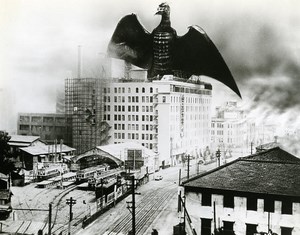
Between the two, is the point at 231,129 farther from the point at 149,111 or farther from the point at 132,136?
the point at 132,136

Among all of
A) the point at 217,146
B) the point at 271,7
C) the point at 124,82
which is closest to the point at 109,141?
the point at 124,82

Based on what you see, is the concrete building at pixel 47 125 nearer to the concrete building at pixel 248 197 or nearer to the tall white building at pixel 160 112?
the tall white building at pixel 160 112

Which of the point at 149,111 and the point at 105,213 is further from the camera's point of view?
the point at 149,111

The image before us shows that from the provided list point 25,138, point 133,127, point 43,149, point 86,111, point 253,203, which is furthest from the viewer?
point 43,149

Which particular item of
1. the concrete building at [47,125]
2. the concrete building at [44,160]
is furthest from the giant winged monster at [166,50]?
the concrete building at [44,160]

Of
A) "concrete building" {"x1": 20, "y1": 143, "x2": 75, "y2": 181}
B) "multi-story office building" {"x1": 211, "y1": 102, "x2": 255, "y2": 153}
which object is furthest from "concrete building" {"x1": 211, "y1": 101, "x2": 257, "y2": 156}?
"concrete building" {"x1": 20, "y1": 143, "x2": 75, "y2": 181}

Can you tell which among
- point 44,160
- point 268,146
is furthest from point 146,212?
point 44,160

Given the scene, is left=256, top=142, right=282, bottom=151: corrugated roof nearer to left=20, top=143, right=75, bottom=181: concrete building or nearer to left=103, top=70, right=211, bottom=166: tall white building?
left=103, top=70, right=211, bottom=166: tall white building
